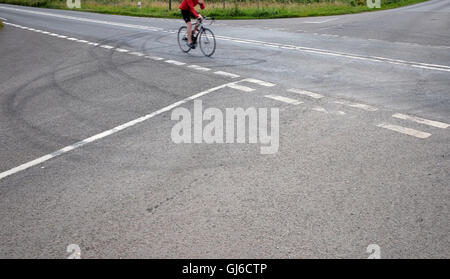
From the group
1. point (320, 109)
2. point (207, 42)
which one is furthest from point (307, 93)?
point (207, 42)

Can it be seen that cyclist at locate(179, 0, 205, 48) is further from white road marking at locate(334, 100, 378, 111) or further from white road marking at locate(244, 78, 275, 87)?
white road marking at locate(334, 100, 378, 111)

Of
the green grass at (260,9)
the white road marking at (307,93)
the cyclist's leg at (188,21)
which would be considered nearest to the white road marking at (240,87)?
the white road marking at (307,93)

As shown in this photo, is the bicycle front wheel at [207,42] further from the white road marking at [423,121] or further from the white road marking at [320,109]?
the white road marking at [423,121]

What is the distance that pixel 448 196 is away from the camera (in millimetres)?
4324

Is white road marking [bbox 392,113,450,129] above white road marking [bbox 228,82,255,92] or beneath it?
beneath

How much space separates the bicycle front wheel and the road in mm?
1616

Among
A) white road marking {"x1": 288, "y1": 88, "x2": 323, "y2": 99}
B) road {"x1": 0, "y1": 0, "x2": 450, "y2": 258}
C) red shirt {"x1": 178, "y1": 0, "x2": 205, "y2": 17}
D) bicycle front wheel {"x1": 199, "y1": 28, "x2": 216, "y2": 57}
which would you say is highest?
red shirt {"x1": 178, "y1": 0, "x2": 205, "y2": 17}

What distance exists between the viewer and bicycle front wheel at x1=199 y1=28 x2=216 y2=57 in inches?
499

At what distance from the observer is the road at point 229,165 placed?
3740mm

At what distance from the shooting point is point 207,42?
12.7 meters

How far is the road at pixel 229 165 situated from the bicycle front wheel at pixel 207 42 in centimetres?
162

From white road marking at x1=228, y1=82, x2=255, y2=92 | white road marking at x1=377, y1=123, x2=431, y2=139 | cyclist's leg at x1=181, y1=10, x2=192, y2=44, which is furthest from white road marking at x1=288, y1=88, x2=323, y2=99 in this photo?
cyclist's leg at x1=181, y1=10, x2=192, y2=44
